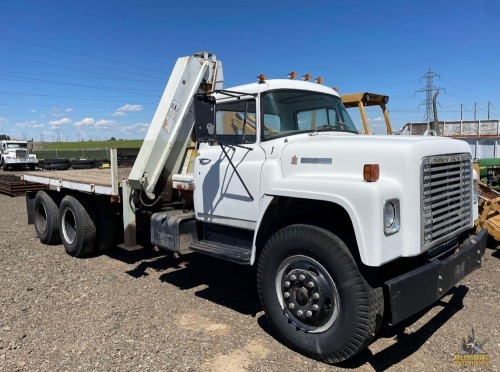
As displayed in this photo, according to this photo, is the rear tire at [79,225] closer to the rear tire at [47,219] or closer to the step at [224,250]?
the rear tire at [47,219]

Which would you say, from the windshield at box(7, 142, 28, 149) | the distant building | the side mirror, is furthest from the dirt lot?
the windshield at box(7, 142, 28, 149)

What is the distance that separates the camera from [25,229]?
31.4 ft

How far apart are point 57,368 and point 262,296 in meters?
1.85

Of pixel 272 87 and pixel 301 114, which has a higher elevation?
pixel 272 87

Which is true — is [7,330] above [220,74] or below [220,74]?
below

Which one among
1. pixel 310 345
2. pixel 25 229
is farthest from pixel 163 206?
pixel 25 229

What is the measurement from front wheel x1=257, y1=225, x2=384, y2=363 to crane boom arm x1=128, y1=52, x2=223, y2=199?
2.30m

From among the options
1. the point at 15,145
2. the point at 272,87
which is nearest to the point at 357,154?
the point at 272,87

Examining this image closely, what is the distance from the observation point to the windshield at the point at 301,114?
4.47m

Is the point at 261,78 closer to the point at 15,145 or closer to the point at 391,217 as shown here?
the point at 391,217

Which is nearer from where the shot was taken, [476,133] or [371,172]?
[371,172]

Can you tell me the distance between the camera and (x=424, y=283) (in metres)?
3.35

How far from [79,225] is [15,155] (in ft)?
96.3

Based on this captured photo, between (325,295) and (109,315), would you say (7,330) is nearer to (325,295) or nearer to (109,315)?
(109,315)
